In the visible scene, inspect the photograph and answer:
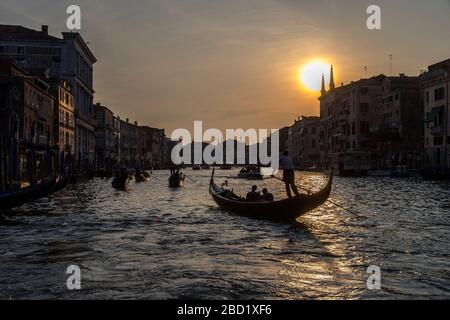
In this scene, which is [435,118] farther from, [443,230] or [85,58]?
[85,58]

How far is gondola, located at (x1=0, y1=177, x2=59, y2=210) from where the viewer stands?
18.6 meters

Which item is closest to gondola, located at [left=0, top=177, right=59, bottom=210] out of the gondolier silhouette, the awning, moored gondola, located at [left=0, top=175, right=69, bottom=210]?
moored gondola, located at [left=0, top=175, right=69, bottom=210]

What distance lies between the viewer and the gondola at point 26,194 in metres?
18.6

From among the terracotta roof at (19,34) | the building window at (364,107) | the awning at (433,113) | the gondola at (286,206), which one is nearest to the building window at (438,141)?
the awning at (433,113)

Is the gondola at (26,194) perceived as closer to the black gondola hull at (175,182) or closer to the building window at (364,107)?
the black gondola hull at (175,182)

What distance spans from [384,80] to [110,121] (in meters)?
50.5

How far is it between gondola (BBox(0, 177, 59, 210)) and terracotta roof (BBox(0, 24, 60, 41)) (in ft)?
148

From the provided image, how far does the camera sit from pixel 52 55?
66.6 metres

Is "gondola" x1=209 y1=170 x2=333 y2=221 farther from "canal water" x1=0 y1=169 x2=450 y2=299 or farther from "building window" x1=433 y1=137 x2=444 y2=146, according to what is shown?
"building window" x1=433 y1=137 x2=444 y2=146

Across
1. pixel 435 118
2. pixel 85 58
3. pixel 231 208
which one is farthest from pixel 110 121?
pixel 231 208

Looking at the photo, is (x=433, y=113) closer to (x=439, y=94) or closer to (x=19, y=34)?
(x=439, y=94)

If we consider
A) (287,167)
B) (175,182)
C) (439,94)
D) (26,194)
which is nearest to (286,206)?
(287,167)

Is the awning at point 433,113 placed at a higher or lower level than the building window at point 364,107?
lower

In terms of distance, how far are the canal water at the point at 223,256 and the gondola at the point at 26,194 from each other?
565mm
